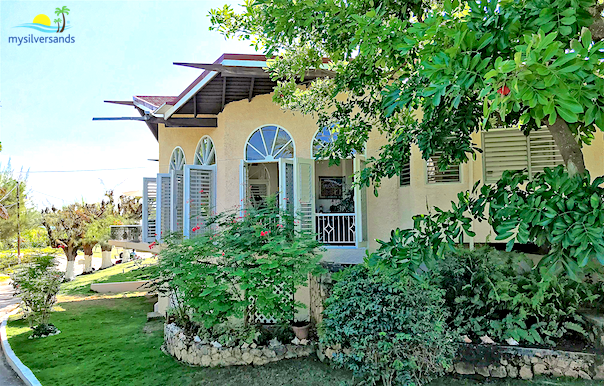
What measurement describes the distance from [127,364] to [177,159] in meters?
8.08

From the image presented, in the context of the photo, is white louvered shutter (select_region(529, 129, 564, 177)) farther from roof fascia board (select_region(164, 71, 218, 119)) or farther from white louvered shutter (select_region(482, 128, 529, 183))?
roof fascia board (select_region(164, 71, 218, 119))

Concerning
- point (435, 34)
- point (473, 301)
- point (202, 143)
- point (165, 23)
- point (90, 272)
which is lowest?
point (90, 272)

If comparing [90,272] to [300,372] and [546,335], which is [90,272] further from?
[546,335]

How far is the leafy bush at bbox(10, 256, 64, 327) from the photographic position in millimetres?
10484

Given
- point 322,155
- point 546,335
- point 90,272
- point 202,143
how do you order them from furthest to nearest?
point 90,272
point 202,143
point 322,155
point 546,335

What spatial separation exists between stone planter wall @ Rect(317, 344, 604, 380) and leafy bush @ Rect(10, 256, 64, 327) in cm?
1094

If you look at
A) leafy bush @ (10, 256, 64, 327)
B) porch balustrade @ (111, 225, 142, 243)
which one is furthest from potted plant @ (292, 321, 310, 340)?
porch balustrade @ (111, 225, 142, 243)

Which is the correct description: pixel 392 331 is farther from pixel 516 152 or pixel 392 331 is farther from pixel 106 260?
pixel 106 260

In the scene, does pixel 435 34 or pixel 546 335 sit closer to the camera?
pixel 435 34

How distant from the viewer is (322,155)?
6.40 metres

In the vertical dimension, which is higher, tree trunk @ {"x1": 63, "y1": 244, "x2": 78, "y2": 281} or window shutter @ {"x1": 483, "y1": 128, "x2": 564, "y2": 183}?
window shutter @ {"x1": 483, "y1": 128, "x2": 564, "y2": 183}

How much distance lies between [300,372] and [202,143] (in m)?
8.43

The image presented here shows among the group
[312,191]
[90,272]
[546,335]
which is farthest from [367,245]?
[90,272]

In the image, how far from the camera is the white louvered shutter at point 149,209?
46.8 ft
